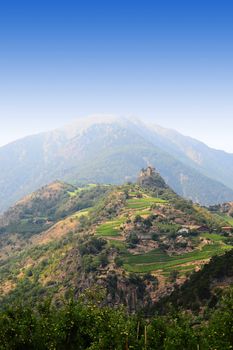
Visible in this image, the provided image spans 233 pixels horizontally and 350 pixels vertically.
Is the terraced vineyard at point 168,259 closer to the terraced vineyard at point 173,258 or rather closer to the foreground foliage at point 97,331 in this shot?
the terraced vineyard at point 173,258

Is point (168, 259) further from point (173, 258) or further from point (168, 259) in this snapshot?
point (173, 258)

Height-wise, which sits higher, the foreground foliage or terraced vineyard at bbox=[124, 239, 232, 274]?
the foreground foliage

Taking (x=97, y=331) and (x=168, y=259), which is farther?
(x=168, y=259)

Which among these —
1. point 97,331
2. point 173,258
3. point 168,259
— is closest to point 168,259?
point 168,259

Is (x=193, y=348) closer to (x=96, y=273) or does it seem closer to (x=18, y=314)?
(x=18, y=314)

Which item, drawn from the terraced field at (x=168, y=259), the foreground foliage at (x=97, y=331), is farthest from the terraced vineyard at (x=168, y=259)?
the foreground foliage at (x=97, y=331)

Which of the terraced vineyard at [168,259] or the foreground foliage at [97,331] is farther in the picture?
the terraced vineyard at [168,259]

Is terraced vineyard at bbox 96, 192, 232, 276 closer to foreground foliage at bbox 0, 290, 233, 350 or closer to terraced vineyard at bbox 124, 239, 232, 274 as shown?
terraced vineyard at bbox 124, 239, 232, 274

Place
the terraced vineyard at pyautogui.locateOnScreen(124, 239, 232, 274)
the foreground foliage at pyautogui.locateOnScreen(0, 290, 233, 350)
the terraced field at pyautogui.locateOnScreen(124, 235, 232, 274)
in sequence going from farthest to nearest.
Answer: the terraced field at pyautogui.locateOnScreen(124, 235, 232, 274), the terraced vineyard at pyautogui.locateOnScreen(124, 239, 232, 274), the foreground foliage at pyautogui.locateOnScreen(0, 290, 233, 350)

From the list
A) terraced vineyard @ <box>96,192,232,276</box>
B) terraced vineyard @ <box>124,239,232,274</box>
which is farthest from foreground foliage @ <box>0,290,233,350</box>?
terraced vineyard @ <box>124,239,232,274</box>

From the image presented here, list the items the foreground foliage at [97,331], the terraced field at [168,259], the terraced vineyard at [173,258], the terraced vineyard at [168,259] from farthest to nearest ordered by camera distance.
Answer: the terraced field at [168,259] → the terraced vineyard at [168,259] → the terraced vineyard at [173,258] → the foreground foliage at [97,331]

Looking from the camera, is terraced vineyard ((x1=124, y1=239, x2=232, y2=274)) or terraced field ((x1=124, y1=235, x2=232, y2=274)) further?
terraced field ((x1=124, y1=235, x2=232, y2=274))

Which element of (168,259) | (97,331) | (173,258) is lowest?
(168,259)
